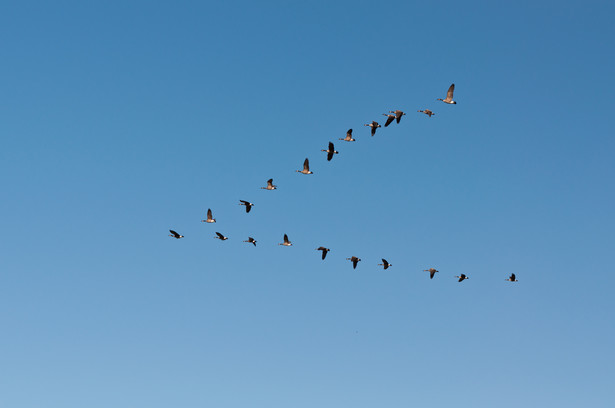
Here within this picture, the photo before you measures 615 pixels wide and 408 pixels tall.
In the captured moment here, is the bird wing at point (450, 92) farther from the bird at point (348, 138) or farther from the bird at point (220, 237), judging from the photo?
the bird at point (220, 237)

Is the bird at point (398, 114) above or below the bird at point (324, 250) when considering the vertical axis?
above

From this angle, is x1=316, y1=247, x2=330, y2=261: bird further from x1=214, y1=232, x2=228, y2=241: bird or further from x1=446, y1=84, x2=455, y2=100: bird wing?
x1=446, y1=84, x2=455, y2=100: bird wing

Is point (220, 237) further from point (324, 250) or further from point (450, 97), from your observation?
point (450, 97)

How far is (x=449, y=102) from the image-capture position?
368 feet

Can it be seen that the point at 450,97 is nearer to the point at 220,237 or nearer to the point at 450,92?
the point at 450,92

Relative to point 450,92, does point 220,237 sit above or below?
below

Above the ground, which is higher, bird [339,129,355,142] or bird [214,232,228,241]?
bird [339,129,355,142]

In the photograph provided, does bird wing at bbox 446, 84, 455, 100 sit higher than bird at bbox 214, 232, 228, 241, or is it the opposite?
bird wing at bbox 446, 84, 455, 100

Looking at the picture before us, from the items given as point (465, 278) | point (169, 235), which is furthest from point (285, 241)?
point (465, 278)

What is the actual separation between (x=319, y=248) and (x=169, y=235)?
18.0 meters

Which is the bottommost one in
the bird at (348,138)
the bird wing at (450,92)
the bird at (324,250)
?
the bird at (324,250)

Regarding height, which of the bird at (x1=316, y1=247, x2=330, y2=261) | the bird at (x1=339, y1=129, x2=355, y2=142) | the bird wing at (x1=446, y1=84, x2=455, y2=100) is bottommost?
the bird at (x1=316, y1=247, x2=330, y2=261)

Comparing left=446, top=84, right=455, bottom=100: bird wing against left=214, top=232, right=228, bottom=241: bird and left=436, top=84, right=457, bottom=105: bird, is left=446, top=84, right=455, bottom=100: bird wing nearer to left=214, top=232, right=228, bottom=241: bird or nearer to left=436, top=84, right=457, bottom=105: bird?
left=436, top=84, right=457, bottom=105: bird

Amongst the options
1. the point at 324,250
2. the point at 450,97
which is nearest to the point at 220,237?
the point at 324,250
